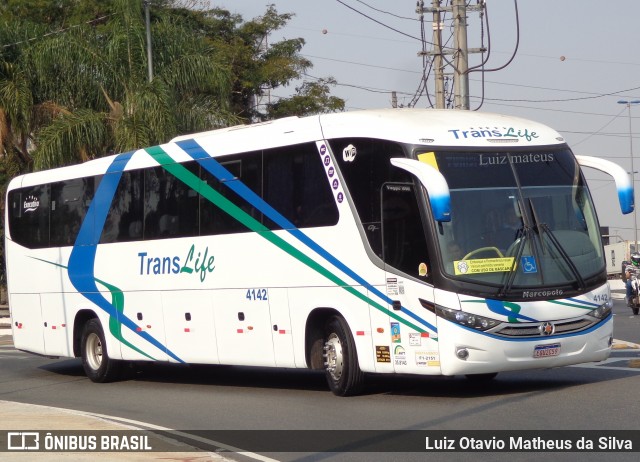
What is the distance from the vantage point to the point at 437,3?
3531 centimetres

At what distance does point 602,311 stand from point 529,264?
4.10ft

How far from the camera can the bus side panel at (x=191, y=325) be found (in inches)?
688

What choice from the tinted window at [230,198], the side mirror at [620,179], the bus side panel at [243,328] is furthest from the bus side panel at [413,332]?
the tinted window at [230,198]

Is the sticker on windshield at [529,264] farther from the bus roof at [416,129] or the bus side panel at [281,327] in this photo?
the bus side panel at [281,327]

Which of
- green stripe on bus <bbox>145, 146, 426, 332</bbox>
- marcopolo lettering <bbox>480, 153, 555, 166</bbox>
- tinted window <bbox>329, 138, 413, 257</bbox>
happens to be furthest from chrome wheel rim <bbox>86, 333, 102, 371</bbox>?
marcopolo lettering <bbox>480, 153, 555, 166</bbox>

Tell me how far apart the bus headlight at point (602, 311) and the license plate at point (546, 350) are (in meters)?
0.72

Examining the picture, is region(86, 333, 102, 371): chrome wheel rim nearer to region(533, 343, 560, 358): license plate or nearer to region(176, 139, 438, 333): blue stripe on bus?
region(176, 139, 438, 333): blue stripe on bus

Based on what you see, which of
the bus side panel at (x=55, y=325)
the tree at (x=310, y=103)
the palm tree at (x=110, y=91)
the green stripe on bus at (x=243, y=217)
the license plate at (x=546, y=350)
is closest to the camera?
the license plate at (x=546, y=350)

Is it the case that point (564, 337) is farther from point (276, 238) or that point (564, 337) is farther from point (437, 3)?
point (437, 3)

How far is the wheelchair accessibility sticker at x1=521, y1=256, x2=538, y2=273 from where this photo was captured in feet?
45.3

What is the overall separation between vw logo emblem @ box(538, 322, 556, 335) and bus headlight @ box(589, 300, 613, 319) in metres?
0.66

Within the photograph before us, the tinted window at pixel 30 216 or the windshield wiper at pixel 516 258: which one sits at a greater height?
the tinted window at pixel 30 216

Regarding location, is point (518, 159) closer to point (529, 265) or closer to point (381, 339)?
point (529, 265)

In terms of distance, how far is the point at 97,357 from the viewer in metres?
20.1
